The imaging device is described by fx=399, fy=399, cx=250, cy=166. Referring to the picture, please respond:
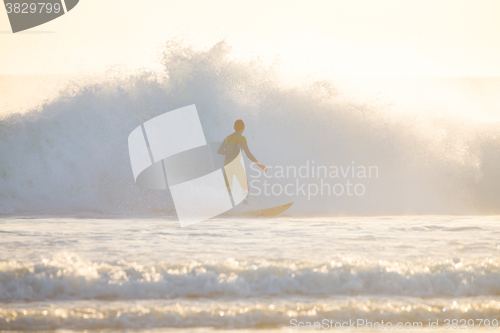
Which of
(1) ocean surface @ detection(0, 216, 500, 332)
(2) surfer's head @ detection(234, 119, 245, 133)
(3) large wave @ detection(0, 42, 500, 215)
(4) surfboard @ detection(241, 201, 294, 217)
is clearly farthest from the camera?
(3) large wave @ detection(0, 42, 500, 215)

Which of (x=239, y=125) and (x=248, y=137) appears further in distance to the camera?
(x=248, y=137)

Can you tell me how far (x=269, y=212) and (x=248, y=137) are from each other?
10.3 ft

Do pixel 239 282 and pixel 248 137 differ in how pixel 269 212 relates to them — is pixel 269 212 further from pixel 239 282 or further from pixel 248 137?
pixel 239 282

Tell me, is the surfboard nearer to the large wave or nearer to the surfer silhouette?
the large wave

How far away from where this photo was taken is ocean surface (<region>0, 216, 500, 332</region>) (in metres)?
3.33

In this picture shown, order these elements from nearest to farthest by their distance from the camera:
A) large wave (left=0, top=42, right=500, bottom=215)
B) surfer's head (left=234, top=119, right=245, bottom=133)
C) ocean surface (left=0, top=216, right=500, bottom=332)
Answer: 1. ocean surface (left=0, top=216, right=500, bottom=332)
2. surfer's head (left=234, top=119, right=245, bottom=133)
3. large wave (left=0, top=42, right=500, bottom=215)

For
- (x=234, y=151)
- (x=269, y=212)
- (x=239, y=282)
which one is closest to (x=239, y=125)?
(x=234, y=151)

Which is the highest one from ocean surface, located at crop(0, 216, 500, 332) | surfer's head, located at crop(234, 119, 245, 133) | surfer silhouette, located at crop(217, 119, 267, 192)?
surfer's head, located at crop(234, 119, 245, 133)

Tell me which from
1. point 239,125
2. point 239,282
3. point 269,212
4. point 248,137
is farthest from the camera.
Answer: point 248,137

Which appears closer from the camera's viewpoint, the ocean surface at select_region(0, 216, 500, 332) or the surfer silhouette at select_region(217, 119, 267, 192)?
the ocean surface at select_region(0, 216, 500, 332)

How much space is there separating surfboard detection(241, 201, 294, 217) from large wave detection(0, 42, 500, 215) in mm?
401

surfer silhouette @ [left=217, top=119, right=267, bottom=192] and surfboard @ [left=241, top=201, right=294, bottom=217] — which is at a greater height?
surfer silhouette @ [left=217, top=119, right=267, bottom=192]

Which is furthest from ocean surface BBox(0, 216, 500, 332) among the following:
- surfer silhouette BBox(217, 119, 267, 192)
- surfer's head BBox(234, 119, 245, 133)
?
surfer's head BBox(234, 119, 245, 133)

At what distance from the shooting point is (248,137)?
1170 cm
